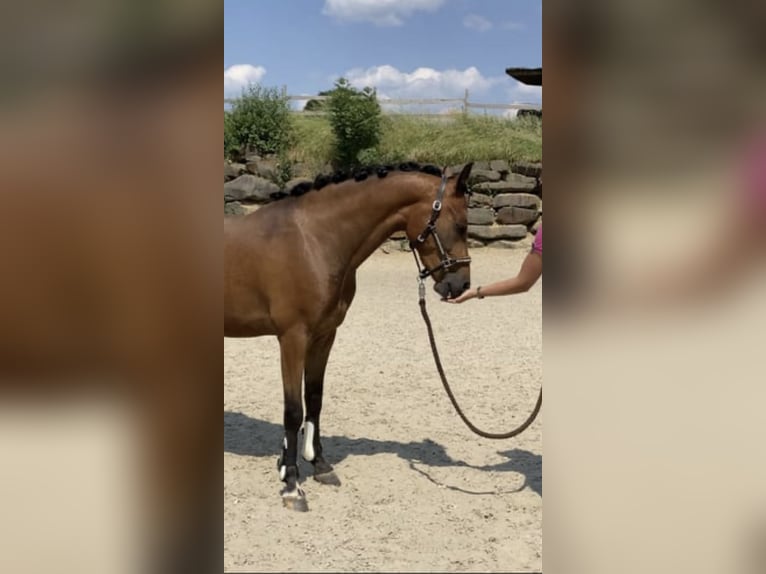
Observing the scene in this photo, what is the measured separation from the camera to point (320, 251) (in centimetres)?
269

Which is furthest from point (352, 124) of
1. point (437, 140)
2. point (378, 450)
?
point (378, 450)

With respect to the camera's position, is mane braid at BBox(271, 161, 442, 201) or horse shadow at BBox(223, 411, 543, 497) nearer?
mane braid at BBox(271, 161, 442, 201)

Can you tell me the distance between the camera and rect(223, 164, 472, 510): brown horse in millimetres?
2660

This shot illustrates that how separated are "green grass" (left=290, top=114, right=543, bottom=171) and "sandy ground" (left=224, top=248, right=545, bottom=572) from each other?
7.73 meters
